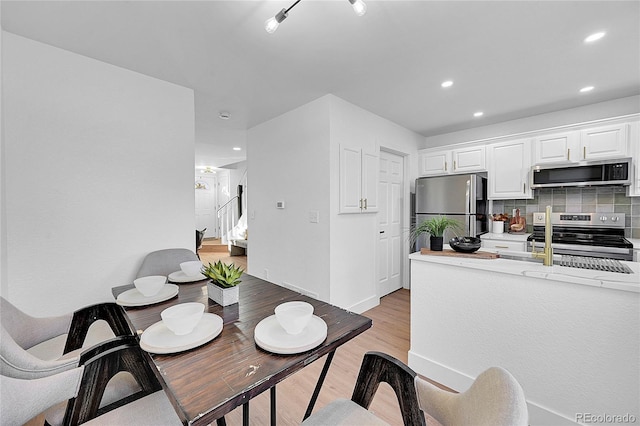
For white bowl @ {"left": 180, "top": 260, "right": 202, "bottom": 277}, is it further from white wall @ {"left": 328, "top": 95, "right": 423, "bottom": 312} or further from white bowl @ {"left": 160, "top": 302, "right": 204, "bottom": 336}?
white wall @ {"left": 328, "top": 95, "right": 423, "bottom": 312}

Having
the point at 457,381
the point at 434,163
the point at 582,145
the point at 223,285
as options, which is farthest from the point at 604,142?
the point at 223,285

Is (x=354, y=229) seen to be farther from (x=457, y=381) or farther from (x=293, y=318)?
(x=293, y=318)

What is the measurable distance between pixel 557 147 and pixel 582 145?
21cm

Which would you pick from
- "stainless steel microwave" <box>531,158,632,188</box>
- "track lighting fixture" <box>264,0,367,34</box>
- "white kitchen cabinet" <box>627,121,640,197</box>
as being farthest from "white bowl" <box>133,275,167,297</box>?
"white kitchen cabinet" <box>627,121,640,197</box>

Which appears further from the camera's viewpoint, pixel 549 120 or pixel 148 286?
pixel 549 120

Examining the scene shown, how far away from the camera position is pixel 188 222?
8.77 feet

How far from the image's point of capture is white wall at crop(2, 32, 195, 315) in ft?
6.00

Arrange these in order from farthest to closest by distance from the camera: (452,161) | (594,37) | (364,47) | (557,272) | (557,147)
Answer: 1. (452,161)
2. (557,147)
3. (364,47)
4. (594,37)
5. (557,272)

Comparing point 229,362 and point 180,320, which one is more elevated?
point 180,320

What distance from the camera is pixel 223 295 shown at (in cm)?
131

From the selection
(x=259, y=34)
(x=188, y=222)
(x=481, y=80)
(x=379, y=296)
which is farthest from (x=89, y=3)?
(x=379, y=296)

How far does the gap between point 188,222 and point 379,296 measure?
2681 millimetres

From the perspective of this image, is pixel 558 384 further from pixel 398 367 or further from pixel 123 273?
pixel 123 273

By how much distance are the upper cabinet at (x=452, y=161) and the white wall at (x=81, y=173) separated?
3.50 m
